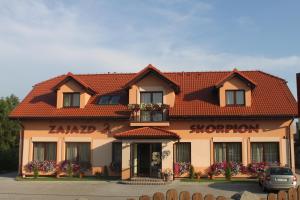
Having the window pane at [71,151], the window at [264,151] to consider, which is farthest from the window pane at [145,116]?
the window at [264,151]

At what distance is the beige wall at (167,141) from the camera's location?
27.6 metres

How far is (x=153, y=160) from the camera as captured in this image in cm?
2792

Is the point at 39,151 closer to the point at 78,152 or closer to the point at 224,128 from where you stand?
the point at 78,152

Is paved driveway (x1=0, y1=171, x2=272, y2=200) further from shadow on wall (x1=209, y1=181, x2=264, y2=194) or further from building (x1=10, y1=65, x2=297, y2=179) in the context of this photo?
building (x1=10, y1=65, x2=297, y2=179)

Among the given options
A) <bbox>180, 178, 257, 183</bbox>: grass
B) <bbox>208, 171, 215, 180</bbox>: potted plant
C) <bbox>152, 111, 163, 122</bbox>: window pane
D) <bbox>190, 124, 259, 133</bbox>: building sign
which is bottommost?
<bbox>180, 178, 257, 183</bbox>: grass

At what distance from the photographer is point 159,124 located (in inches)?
1116

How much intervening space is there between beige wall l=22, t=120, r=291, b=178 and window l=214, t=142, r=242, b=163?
1.03 feet

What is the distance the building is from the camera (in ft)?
90.9

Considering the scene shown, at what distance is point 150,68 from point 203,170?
809 cm

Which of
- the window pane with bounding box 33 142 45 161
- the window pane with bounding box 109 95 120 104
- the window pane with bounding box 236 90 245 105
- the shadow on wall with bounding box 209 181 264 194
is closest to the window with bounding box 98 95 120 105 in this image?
the window pane with bounding box 109 95 120 104

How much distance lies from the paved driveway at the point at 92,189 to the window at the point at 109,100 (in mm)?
6544

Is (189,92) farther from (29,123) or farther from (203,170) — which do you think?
(29,123)

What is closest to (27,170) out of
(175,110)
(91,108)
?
(91,108)

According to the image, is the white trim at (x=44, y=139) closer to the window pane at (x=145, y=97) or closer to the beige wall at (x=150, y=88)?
the beige wall at (x=150, y=88)
